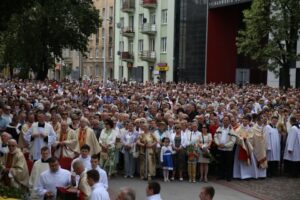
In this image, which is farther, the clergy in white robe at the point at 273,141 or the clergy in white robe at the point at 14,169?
the clergy in white robe at the point at 273,141

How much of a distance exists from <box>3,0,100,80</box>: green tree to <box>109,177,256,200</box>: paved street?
111ft

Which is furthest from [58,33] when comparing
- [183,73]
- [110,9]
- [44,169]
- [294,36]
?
[44,169]

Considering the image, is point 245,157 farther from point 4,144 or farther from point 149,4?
point 149,4

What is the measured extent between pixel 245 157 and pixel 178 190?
2669 mm

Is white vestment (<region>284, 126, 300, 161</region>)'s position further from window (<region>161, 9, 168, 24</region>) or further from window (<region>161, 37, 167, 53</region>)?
window (<region>161, 9, 168, 24</region>)

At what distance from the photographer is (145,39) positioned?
208 feet

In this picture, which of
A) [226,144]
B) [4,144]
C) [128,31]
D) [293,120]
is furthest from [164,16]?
[4,144]

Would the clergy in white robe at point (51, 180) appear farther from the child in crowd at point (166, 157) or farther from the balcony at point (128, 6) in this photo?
the balcony at point (128, 6)

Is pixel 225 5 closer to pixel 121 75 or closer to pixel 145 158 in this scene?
pixel 121 75

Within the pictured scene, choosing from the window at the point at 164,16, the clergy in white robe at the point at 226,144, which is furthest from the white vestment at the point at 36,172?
the window at the point at 164,16

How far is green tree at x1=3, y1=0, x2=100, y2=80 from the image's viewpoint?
48.3 m

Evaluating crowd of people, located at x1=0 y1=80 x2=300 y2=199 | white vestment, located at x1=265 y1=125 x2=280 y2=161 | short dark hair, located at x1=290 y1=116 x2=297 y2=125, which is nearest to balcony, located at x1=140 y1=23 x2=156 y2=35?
crowd of people, located at x1=0 y1=80 x2=300 y2=199

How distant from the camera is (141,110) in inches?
740

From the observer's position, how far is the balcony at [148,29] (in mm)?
60750
